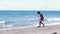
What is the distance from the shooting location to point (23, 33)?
14.4m

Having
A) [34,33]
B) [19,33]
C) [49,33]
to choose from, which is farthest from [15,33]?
[49,33]

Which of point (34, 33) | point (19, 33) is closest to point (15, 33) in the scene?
point (19, 33)

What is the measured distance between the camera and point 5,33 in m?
14.5

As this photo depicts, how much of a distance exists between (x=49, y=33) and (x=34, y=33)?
41.1 inches

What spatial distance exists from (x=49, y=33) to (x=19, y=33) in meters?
2.06

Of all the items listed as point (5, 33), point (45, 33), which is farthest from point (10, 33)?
point (45, 33)

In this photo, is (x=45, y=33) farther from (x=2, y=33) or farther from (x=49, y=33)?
(x=2, y=33)

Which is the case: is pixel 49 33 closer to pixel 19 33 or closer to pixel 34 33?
pixel 34 33

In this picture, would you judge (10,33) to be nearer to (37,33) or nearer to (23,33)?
(23,33)

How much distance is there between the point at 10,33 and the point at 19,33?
63 centimetres

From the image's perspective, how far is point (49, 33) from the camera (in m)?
14.2

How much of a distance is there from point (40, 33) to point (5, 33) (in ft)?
7.97

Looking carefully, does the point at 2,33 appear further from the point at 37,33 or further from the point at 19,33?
the point at 37,33

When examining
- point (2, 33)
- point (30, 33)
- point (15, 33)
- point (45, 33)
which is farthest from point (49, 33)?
point (2, 33)
